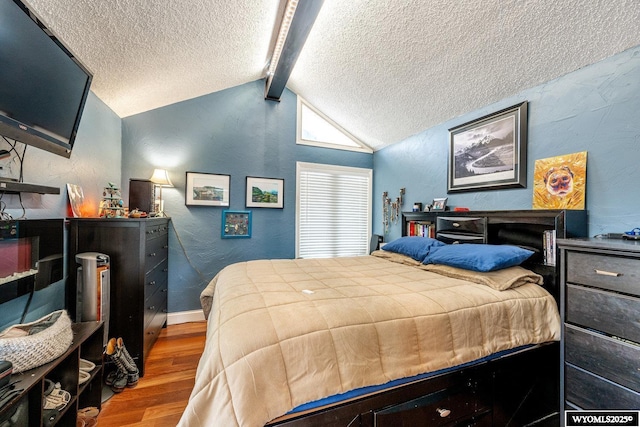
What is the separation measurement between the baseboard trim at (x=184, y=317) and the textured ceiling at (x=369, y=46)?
7.78 ft

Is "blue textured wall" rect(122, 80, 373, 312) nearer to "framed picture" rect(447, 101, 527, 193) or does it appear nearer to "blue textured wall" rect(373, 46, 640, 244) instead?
"framed picture" rect(447, 101, 527, 193)

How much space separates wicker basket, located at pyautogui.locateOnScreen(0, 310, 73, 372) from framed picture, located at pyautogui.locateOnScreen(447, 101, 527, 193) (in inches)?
127

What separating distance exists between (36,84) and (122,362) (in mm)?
1824

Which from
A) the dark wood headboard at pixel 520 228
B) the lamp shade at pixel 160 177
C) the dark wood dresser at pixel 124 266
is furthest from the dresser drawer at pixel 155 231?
the dark wood headboard at pixel 520 228

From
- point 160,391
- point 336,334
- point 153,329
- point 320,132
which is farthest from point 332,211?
point 336,334

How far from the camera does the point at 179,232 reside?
309 centimetres

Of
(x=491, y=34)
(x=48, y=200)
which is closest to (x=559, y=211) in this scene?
(x=491, y=34)

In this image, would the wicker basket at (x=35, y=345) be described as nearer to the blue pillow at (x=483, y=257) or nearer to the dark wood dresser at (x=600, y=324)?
the blue pillow at (x=483, y=257)

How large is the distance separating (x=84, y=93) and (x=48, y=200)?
2.45 feet

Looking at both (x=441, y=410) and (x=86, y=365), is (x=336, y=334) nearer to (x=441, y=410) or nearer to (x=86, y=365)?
(x=441, y=410)

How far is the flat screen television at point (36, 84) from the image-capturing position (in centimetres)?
113

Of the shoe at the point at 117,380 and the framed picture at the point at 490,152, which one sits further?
the framed picture at the point at 490,152

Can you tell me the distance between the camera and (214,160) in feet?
10.6

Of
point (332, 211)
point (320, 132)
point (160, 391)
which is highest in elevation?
point (320, 132)
